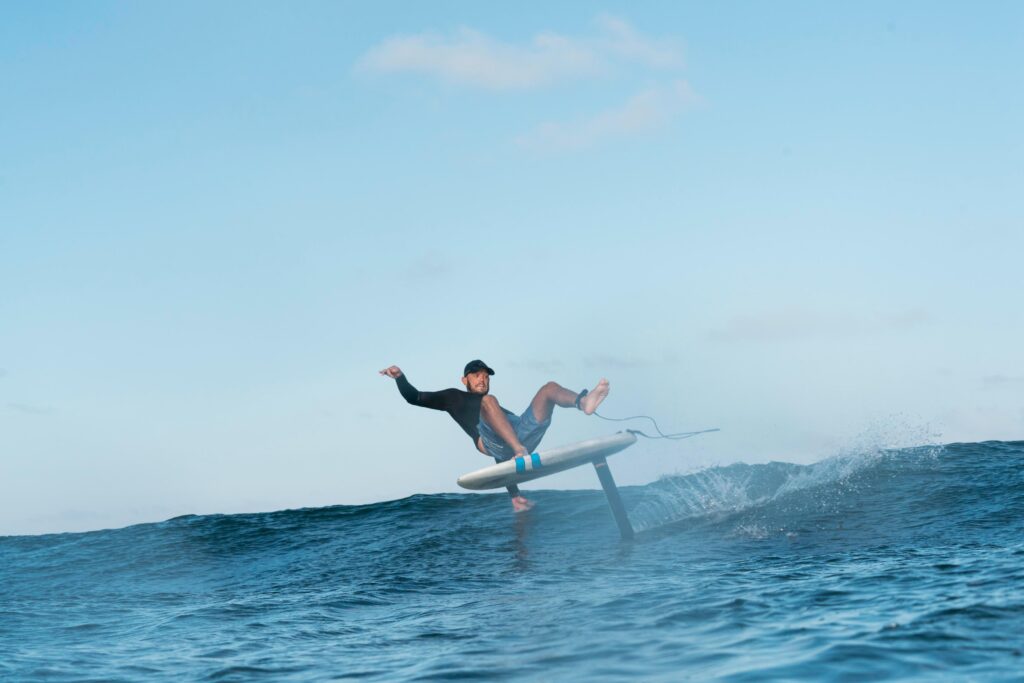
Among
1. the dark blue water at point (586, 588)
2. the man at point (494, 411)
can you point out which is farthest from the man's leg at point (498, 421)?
the dark blue water at point (586, 588)

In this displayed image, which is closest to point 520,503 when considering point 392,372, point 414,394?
point 414,394

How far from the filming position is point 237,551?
1669cm

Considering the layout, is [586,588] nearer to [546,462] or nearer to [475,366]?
[546,462]

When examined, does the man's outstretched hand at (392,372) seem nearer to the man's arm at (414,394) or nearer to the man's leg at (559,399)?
the man's arm at (414,394)

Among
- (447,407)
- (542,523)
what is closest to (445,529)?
Result: (542,523)

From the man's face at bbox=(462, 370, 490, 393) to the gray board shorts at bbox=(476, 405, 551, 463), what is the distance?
45 cm

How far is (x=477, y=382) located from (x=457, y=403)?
42 cm

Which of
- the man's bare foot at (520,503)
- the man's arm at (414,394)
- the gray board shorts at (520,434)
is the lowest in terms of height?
the man's bare foot at (520,503)

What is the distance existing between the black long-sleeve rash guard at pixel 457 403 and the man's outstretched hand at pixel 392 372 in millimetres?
482

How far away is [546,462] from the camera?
11.3 meters

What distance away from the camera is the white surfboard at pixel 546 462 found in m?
11.3

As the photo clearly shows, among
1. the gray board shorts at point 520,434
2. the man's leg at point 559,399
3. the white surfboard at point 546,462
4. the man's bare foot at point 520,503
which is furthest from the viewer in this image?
the man's bare foot at point 520,503

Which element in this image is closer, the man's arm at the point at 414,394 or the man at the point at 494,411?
the man's arm at the point at 414,394

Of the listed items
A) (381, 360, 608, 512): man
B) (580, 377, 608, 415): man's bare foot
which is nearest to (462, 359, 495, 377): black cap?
(381, 360, 608, 512): man
